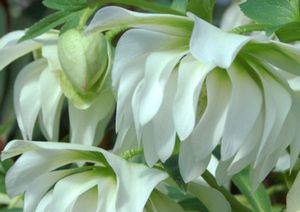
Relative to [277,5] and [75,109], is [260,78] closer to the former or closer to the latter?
[277,5]

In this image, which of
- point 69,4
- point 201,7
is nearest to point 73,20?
point 69,4

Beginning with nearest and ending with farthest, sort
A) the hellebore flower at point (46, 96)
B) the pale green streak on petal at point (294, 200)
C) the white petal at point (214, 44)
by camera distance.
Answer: the white petal at point (214, 44) < the pale green streak on petal at point (294, 200) < the hellebore flower at point (46, 96)

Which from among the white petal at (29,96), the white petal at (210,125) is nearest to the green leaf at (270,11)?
the white petal at (210,125)

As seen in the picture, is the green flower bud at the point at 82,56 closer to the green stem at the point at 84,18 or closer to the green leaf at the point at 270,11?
the green stem at the point at 84,18

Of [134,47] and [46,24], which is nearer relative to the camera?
[134,47]

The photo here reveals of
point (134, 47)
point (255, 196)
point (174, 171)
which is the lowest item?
point (255, 196)

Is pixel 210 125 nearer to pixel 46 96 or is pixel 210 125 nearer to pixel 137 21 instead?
pixel 137 21

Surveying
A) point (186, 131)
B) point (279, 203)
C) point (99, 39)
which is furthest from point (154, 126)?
point (279, 203)
